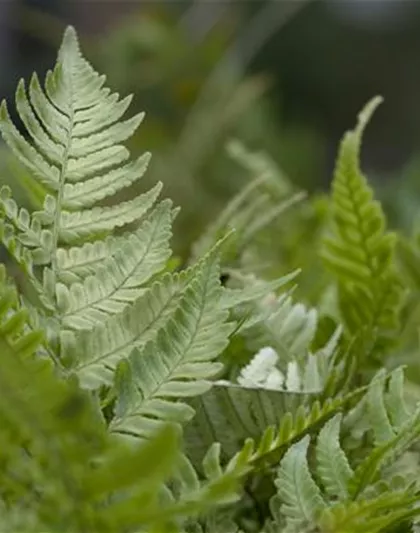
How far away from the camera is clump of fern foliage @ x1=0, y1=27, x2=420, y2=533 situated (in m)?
0.20

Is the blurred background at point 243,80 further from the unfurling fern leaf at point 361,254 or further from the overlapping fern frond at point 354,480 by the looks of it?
the overlapping fern frond at point 354,480

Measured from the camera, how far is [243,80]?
1216mm

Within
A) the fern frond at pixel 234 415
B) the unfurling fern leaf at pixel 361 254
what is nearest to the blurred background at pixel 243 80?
the unfurling fern leaf at pixel 361 254

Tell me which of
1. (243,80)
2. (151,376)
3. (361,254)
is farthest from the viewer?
(243,80)

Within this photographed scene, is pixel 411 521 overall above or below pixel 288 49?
below

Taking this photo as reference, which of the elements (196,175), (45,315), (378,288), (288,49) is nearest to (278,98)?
(288,49)

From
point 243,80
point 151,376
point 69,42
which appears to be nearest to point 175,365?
point 151,376

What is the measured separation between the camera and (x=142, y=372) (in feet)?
0.81

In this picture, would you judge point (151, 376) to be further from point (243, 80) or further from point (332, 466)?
point (243, 80)

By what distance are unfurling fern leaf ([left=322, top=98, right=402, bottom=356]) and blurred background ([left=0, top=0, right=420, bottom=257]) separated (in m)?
0.28

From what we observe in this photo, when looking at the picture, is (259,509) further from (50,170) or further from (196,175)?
(196,175)

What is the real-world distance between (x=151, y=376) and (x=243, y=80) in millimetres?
999

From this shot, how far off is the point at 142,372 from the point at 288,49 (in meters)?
1.91

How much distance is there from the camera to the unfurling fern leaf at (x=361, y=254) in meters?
0.37
